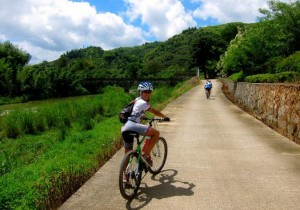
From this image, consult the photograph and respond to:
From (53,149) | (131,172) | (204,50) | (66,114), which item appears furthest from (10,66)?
(131,172)

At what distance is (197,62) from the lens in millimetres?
92875

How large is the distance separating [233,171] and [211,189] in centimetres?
141

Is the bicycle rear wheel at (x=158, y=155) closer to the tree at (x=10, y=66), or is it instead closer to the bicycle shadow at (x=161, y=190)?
the bicycle shadow at (x=161, y=190)

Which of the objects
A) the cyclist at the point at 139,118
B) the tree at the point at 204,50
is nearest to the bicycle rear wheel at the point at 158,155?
the cyclist at the point at 139,118

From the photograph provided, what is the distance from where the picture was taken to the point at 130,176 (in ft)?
19.5

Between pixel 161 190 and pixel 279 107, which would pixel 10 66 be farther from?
pixel 161 190

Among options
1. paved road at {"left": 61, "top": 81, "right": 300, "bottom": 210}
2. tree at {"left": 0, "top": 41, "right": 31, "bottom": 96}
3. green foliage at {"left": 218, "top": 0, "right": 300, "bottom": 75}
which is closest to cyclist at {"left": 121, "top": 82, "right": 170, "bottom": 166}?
paved road at {"left": 61, "top": 81, "right": 300, "bottom": 210}

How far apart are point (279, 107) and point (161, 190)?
26.7 feet

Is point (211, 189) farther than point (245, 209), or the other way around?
point (211, 189)

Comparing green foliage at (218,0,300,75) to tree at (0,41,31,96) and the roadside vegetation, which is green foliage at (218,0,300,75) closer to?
the roadside vegetation

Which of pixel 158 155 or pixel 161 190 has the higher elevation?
pixel 158 155

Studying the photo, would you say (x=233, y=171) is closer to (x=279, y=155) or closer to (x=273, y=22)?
(x=279, y=155)

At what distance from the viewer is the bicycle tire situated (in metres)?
5.73


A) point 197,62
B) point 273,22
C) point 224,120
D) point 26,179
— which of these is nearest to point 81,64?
point 197,62
